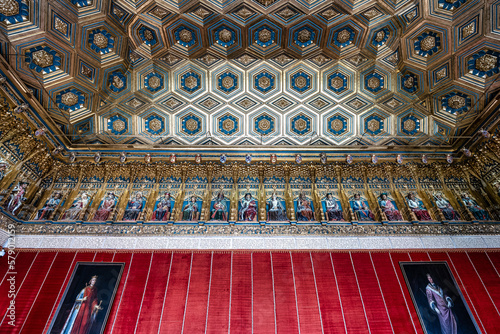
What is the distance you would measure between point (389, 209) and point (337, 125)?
3.18m

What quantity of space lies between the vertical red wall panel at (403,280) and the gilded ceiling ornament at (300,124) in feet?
15.4

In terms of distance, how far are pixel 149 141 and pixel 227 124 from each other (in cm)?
273

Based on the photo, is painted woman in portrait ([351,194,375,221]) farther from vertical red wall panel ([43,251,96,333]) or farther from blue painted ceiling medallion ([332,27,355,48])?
vertical red wall panel ([43,251,96,333])

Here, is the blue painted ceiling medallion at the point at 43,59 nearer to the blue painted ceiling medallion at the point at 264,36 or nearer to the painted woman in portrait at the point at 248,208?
the blue painted ceiling medallion at the point at 264,36

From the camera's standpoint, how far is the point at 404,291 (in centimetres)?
752

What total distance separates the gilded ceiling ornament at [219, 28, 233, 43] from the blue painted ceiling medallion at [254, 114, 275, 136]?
8.59ft

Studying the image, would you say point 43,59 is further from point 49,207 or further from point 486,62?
point 486,62

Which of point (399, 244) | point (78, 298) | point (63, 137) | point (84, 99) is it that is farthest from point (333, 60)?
point (78, 298)

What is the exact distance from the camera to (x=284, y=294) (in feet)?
24.5

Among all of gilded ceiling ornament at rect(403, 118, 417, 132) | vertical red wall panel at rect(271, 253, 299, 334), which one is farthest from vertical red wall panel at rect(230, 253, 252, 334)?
gilded ceiling ornament at rect(403, 118, 417, 132)

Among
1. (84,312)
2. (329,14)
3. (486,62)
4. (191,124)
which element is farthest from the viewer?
(191,124)

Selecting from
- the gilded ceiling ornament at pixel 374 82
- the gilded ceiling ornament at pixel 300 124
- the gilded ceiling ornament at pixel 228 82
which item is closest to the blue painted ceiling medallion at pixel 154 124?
the gilded ceiling ornament at pixel 228 82

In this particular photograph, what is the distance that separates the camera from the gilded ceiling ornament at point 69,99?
28.6ft

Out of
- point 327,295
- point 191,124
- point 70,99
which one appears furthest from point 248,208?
point 70,99
